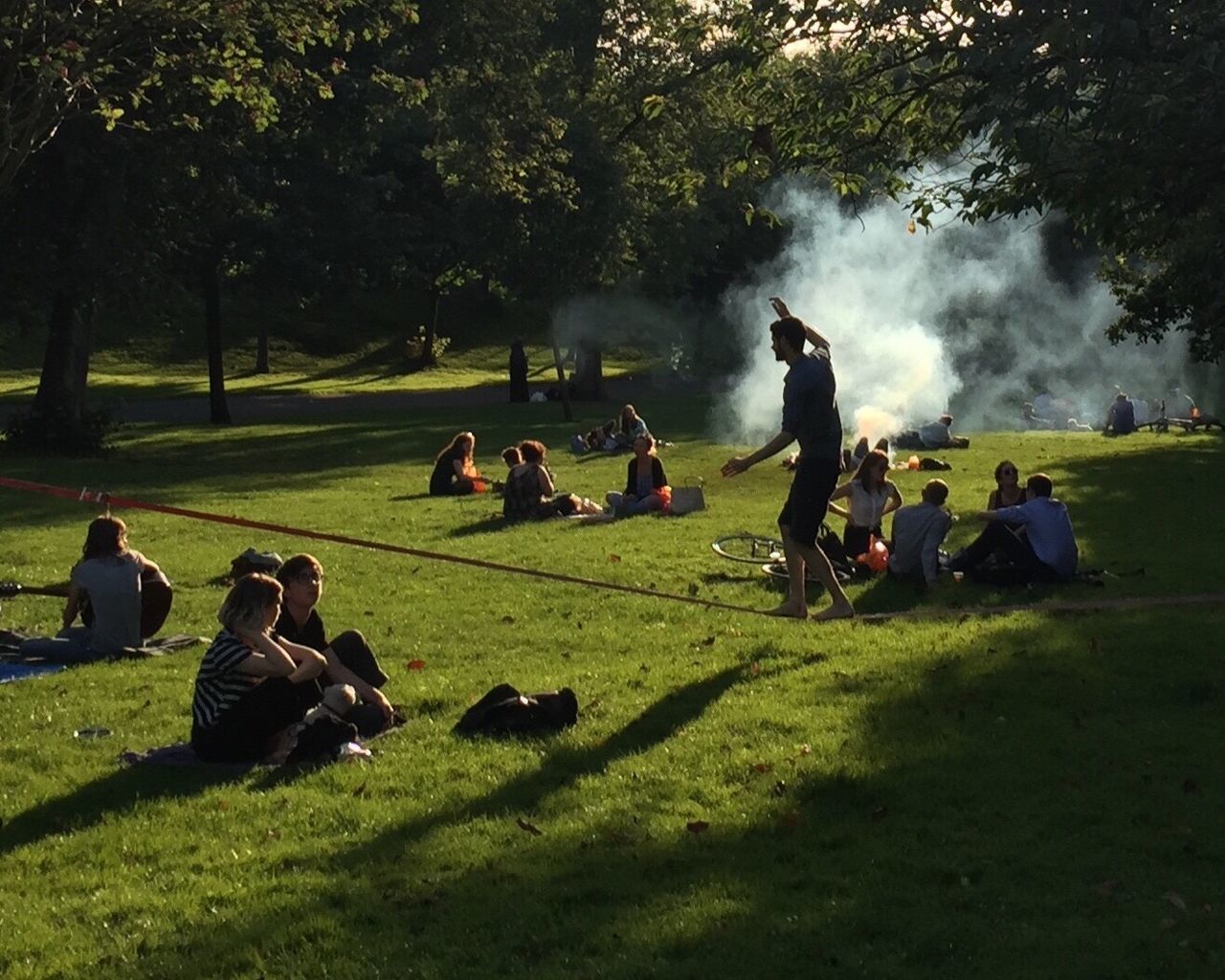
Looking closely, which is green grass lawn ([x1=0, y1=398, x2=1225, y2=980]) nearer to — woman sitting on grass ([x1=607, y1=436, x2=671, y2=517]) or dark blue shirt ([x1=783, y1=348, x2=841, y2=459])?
dark blue shirt ([x1=783, y1=348, x2=841, y2=459])

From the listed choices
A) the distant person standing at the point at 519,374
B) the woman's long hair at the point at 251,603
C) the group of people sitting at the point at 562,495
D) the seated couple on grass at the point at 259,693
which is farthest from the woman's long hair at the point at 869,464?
the distant person standing at the point at 519,374

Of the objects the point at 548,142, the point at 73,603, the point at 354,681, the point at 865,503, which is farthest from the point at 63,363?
the point at 354,681

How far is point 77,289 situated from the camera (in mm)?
31406

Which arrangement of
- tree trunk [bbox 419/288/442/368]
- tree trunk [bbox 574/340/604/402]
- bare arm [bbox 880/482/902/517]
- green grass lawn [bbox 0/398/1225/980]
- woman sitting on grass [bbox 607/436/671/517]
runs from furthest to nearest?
tree trunk [bbox 419/288/442/368] → tree trunk [bbox 574/340/604/402] → woman sitting on grass [bbox 607/436/671/517] → bare arm [bbox 880/482/902/517] → green grass lawn [bbox 0/398/1225/980]

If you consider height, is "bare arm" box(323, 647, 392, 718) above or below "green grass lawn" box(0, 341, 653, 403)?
below

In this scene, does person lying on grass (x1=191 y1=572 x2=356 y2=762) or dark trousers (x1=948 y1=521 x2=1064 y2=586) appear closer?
person lying on grass (x1=191 y1=572 x2=356 y2=762)

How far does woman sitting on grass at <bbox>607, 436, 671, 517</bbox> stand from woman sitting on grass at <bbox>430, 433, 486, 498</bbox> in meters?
3.42

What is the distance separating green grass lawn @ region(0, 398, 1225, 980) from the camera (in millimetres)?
6453

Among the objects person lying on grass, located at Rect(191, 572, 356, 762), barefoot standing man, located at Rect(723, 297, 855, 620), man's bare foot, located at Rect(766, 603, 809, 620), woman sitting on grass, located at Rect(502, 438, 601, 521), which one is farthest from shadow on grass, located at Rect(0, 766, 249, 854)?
woman sitting on grass, located at Rect(502, 438, 601, 521)

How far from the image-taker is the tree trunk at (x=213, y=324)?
40531 millimetres

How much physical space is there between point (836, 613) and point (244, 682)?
5489 millimetres

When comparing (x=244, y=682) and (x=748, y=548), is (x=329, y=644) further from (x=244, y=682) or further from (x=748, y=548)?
(x=748, y=548)

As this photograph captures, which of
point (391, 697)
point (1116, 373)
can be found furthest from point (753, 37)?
point (1116, 373)

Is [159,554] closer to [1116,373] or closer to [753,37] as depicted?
[753,37]
